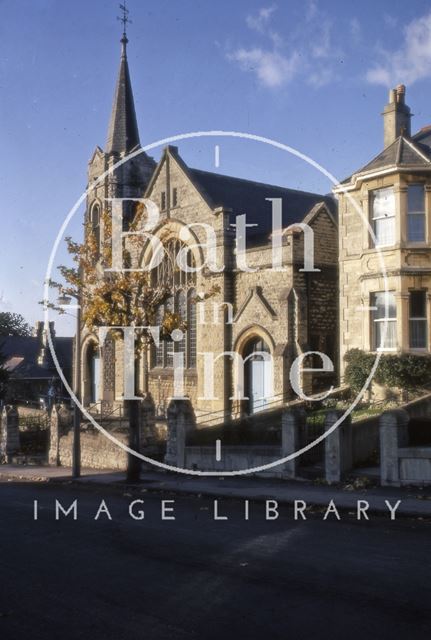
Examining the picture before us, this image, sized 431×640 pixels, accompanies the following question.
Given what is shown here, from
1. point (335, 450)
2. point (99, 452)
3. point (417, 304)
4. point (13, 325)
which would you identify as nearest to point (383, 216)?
point (417, 304)

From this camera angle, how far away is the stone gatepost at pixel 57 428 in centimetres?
2677

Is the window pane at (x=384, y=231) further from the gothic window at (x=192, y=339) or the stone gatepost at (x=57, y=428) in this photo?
the stone gatepost at (x=57, y=428)

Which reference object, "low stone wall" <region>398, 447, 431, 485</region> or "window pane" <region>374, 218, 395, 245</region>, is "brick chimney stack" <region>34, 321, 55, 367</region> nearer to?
"window pane" <region>374, 218, 395, 245</region>

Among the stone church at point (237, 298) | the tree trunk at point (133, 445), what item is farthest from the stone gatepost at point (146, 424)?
the tree trunk at point (133, 445)

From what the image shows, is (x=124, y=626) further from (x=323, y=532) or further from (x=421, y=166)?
(x=421, y=166)

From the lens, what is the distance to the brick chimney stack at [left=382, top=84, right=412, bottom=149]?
25.1 meters

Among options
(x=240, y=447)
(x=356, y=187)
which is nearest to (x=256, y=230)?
(x=356, y=187)

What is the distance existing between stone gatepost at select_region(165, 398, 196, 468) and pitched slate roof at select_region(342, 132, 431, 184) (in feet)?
32.6

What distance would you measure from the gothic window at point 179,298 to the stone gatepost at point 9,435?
7.33 meters

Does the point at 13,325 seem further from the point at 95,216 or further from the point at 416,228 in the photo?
the point at 416,228

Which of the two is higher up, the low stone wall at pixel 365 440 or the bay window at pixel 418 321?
the bay window at pixel 418 321

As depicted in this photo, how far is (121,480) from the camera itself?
19797 millimetres

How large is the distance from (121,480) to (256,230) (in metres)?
14.6

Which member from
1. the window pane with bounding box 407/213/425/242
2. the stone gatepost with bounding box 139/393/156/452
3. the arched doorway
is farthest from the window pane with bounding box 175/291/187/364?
the window pane with bounding box 407/213/425/242
